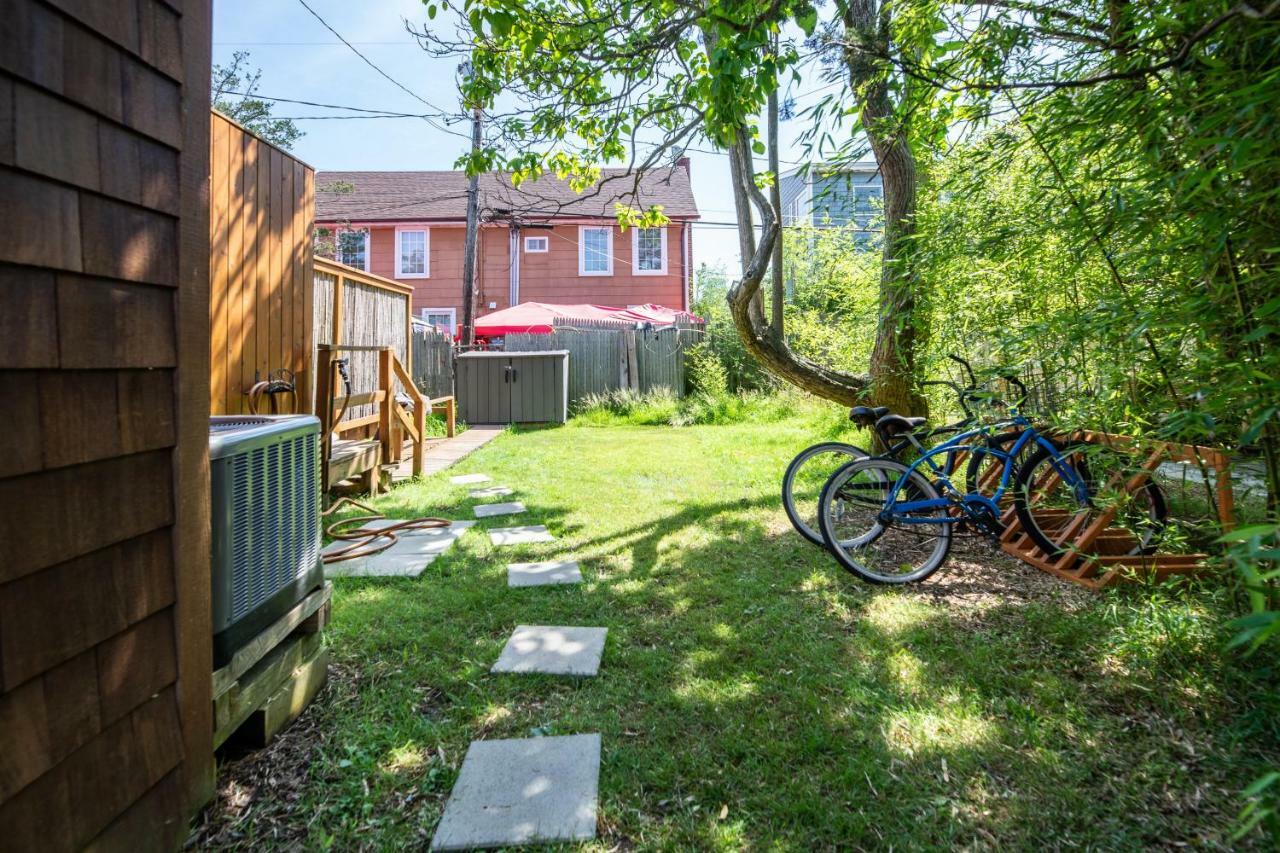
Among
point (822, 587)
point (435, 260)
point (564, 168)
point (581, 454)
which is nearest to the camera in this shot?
point (822, 587)

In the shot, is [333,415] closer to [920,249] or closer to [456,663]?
[456,663]

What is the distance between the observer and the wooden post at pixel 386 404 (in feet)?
16.8

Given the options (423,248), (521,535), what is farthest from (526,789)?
(423,248)

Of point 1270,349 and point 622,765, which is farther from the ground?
point 1270,349

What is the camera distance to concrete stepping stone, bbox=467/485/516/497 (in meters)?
5.14

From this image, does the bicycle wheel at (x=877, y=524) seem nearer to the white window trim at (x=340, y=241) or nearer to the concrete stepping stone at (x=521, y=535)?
the concrete stepping stone at (x=521, y=535)

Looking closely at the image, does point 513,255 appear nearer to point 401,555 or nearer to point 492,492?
point 492,492

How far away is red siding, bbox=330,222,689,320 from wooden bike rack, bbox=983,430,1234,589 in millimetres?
12114

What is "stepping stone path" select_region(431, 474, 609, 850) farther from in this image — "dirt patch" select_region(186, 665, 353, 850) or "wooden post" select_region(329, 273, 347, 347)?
"wooden post" select_region(329, 273, 347, 347)

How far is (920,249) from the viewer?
10.3 ft

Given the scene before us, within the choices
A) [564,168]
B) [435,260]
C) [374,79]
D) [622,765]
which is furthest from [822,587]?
[435,260]

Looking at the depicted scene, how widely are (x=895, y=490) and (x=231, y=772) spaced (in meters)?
2.93

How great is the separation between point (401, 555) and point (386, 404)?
190cm

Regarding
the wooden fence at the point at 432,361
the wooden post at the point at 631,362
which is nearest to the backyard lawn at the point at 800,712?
the wooden fence at the point at 432,361
